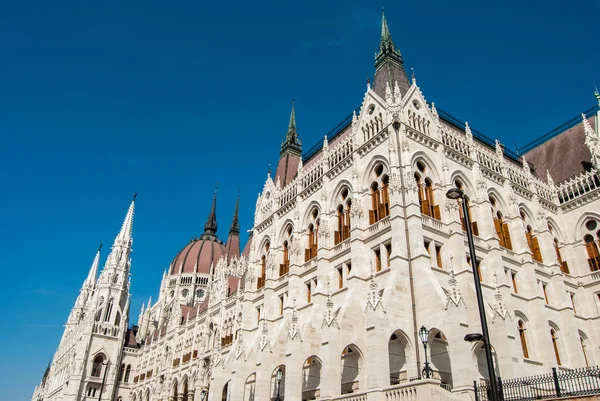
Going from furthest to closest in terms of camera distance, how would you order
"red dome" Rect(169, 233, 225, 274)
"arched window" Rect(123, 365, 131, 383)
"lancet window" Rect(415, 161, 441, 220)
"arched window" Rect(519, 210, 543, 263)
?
"red dome" Rect(169, 233, 225, 274) < "arched window" Rect(123, 365, 131, 383) < "arched window" Rect(519, 210, 543, 263) < "lancet window" Rect(415, 161, 441, 220)

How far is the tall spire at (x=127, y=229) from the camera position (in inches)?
3247

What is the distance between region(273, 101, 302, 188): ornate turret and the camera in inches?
1887

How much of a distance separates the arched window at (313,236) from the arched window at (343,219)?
→ 183 cm

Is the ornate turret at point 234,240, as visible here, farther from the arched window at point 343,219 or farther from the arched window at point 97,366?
the arched window at point 343,219

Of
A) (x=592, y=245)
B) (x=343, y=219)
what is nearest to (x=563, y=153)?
(x=592, y=245)

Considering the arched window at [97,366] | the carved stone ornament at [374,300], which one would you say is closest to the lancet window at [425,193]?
the carved stone ornament at [374,300]

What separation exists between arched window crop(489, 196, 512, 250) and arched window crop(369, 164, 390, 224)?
30.2 ft

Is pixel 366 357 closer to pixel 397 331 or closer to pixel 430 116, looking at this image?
pixel 397 331

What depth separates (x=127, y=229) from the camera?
279ft

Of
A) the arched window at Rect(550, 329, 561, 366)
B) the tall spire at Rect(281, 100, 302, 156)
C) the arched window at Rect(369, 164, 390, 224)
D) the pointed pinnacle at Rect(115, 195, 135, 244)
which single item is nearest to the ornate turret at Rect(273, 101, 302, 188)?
the tall spire at Rect(281, 100, 302, 156)

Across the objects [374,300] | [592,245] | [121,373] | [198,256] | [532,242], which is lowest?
[374,300]

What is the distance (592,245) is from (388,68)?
A: 2151cm

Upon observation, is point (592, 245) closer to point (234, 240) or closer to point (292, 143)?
point (292, 143)

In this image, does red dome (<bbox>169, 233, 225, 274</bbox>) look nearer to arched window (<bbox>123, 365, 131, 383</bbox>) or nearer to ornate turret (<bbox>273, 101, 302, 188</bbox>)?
arched window (<bbox>123, 365, 131, 383</bbox>)
